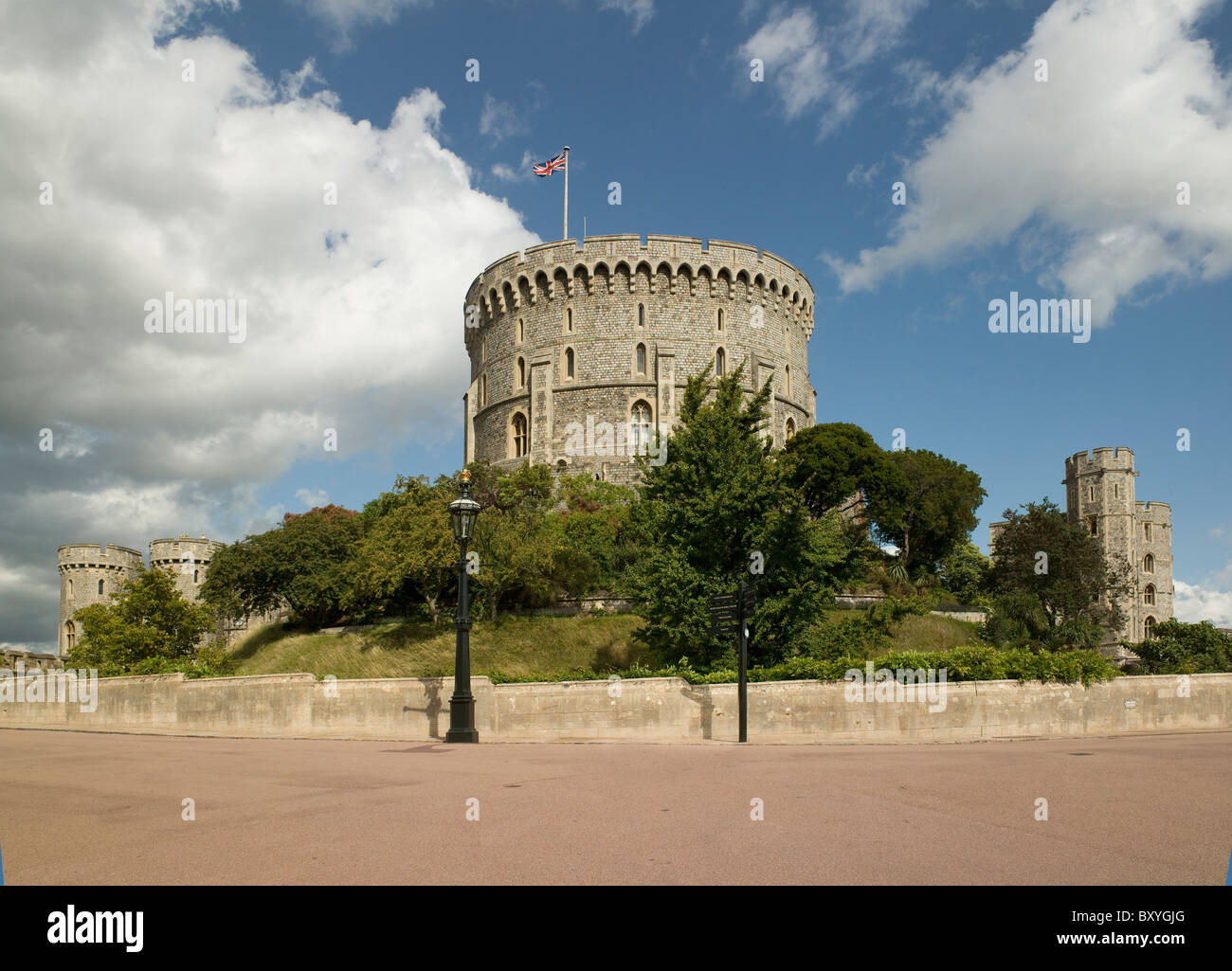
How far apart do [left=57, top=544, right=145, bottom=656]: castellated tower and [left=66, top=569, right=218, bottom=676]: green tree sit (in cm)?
5371

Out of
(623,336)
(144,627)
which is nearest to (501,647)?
(144,627)

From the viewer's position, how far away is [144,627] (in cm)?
3584

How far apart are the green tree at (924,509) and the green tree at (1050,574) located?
10215 millimetres

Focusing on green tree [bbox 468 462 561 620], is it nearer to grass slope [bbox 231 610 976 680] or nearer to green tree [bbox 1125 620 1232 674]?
grass slope [bbox 231 610 976 680]

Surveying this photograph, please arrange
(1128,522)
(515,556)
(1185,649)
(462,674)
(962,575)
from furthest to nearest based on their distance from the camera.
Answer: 1. (1128,522)
2. (962,575)
3. (515,556)
4. (1185,649)
5. (462,674)

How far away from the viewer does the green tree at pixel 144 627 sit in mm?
35000

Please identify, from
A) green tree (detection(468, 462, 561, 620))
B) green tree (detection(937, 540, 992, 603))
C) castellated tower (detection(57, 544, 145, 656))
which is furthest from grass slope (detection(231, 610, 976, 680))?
castellated tower (detection(57, 544, 145, 656))

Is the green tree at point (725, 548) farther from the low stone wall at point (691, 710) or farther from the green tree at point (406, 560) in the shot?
the green tree at point (406, 560)

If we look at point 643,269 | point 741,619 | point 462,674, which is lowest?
point 462,674

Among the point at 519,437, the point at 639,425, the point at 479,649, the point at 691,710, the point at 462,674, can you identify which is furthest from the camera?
the point at 519,437

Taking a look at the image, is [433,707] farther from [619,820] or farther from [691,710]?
[619,820]

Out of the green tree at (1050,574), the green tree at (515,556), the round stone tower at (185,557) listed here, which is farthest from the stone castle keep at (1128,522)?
the round stone tower at (185,557)

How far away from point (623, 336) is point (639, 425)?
6.37 m
